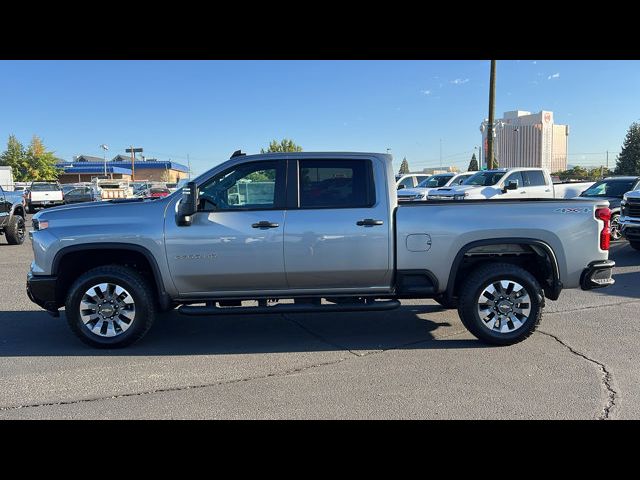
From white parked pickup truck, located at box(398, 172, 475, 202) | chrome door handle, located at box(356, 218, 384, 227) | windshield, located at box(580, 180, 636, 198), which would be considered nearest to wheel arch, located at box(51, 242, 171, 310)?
chrome door handle, located at box(356, 218, 384, 227)

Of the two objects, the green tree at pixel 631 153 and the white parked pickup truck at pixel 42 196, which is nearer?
the white parked pickup truck at pixel 42 196

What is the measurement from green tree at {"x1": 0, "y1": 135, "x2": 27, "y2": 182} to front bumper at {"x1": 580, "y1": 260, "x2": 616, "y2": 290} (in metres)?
69.0

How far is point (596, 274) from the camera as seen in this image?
5121 millimetres

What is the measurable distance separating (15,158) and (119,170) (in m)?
14.5

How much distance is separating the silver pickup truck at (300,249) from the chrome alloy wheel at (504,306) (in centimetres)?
1

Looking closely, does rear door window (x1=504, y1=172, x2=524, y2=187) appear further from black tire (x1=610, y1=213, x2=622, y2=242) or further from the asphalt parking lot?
the asphalt parking lot

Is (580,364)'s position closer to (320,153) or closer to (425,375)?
(425,375)

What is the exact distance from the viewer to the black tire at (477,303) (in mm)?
5047

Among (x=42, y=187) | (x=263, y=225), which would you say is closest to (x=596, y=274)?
(x=263, y=225)

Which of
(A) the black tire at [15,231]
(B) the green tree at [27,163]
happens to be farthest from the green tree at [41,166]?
(A) the black tire at [15,231]

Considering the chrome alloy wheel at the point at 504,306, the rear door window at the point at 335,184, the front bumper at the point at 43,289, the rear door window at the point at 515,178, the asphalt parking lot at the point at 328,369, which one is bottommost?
the asphalt parking lot at the point at 328,369

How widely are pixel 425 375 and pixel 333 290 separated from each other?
1323 mm

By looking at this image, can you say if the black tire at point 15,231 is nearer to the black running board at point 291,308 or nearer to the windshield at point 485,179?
the black running board at point 291,308

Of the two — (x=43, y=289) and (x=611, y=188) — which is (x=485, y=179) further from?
(x=43, y=289)
